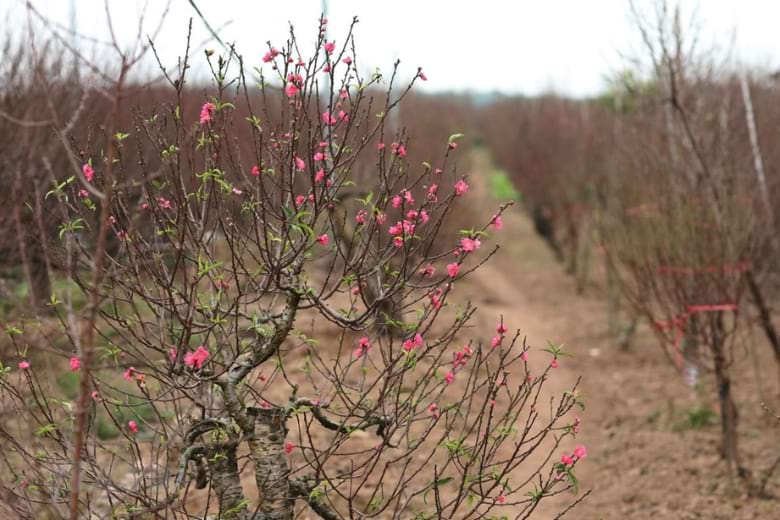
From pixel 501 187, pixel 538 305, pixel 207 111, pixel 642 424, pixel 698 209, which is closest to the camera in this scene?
pixel 207 111

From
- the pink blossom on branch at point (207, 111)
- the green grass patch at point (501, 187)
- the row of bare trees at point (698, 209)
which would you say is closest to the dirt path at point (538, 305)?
the row of bare trees at point (698, 209)

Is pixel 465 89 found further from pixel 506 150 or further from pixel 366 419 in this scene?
pixel 366 419

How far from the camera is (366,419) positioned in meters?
2.72

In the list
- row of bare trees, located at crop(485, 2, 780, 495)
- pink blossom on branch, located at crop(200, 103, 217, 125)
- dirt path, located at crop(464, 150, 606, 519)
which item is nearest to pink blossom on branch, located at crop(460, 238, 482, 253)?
pink blossom on branch, located at crop(200, 103, 217, 125)

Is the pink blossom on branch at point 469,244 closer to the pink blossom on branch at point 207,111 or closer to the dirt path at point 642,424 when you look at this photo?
the pink blossom on branch at point 207,111

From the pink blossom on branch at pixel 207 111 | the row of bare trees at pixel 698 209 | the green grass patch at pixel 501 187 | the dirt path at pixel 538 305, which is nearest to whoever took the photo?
the pink blossom on branch at pixel 207 111

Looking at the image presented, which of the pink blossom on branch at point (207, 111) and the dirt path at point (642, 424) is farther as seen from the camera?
the dirt path at point (642, 424)

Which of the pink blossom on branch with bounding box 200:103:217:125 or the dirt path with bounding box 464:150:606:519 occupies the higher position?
the pink blossom on branch with bounding box 200:103:217:125

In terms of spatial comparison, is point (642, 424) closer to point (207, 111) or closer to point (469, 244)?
point (469, 244)

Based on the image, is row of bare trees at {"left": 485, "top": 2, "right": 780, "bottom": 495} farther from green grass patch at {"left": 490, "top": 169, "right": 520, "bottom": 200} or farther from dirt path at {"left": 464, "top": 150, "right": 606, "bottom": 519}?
green grass patch at {"left": 490, "top": 169, "right": 520, "bottom": 200}

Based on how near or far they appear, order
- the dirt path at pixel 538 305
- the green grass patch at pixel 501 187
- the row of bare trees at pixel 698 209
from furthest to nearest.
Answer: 1. the green grass patch at pixel 501 187
2. the dirt path at pixel 538 305
3. the row of bare trees at pixel 698 209

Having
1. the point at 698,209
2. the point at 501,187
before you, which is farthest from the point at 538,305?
the point at 501,187

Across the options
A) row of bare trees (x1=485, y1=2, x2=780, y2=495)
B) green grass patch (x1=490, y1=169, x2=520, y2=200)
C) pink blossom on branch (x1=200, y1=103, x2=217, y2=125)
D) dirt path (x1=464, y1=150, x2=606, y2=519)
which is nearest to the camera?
pink blossom on branch (x1=200, y1=103, x2=217, y2=125)

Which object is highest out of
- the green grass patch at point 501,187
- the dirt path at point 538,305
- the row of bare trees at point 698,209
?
the row of bare trees at point 698,209
